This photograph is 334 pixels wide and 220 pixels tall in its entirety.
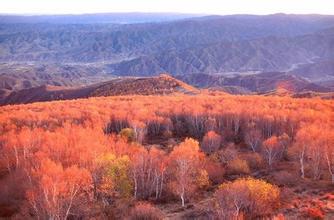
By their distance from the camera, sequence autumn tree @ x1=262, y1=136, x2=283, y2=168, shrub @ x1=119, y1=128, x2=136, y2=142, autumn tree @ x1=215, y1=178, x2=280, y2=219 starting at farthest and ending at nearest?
shrub @ x1=119, y1=128, x2=136, y2=142 < autumn tree @ x1=262, y1=136, x2=283, y2=168 < autumn tree @ x1=215, y1=178, x2=280, y2=219

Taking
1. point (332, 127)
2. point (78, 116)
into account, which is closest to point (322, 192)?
point (332, 127)

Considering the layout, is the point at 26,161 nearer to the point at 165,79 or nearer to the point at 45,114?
the point at 45,114

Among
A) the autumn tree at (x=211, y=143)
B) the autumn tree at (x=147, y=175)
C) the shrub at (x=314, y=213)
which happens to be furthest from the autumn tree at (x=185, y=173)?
the autumn tree at (x=211, y=143)

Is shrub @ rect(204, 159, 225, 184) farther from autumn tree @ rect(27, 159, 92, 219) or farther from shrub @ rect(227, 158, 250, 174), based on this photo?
autumn tree @ rect(27, 159, 92, 219)

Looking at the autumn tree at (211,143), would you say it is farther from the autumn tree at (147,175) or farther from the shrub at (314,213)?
the shrub at (314,213)

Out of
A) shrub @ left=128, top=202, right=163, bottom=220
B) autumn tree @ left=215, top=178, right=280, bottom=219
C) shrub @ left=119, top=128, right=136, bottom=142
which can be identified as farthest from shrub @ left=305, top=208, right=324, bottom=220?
shrub @ left=119, top=128, right=136, bottom=142

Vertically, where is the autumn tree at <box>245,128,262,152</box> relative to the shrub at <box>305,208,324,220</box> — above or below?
below
